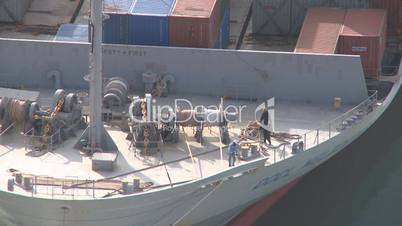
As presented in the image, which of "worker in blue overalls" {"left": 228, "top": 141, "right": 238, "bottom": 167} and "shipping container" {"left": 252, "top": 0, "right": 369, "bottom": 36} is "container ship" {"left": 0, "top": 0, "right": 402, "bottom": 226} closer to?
"worker in blue overalls" {"left": 228, "top": 141, "right": 238, "bottom": 167}

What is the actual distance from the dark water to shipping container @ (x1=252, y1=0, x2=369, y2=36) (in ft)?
16.8

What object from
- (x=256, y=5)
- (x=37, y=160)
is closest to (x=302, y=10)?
(x=256, y=5)

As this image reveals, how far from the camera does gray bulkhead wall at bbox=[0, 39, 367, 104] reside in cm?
3578

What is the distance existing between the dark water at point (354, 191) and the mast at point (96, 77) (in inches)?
245

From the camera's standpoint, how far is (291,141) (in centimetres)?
3300

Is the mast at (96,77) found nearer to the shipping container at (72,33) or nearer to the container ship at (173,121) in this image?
the container ship at (173,121)

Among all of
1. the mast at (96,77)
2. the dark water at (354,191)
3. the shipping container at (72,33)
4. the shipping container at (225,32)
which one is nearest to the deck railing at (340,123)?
the dark water at (354,191)

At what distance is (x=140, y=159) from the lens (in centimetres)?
3105

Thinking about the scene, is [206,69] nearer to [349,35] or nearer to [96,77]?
[349,35]

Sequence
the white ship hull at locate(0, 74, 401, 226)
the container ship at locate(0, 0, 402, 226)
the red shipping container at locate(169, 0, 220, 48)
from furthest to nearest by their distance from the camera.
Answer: the red shipping container at locate(169, 0, 220, 48) < the container ship at locate(0, 0, 402, 226) < the white ship hull at locate(0, 74, 401, 226)

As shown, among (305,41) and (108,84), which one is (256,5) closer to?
(305,41)

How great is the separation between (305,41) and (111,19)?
271 inches

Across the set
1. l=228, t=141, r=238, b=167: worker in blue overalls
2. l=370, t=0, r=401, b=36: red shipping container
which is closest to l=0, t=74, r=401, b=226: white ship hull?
l=228, t=141, r=238, b=167: worker in blue overalls

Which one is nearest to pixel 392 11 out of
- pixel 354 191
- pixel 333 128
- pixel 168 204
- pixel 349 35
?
pixel 349 35
